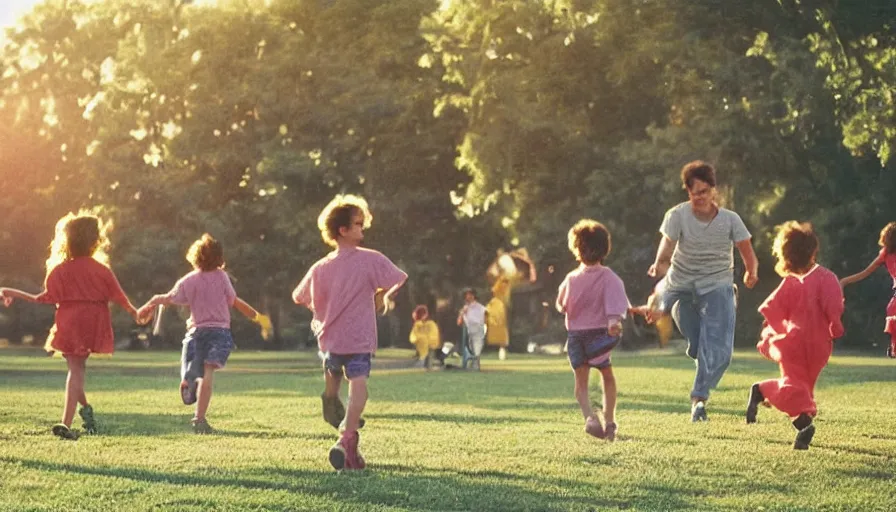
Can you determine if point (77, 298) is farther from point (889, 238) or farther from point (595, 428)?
point (889, 238)

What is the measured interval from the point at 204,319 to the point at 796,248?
5570 millimetres

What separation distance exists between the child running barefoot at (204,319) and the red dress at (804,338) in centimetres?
501

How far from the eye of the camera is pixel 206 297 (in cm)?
1516

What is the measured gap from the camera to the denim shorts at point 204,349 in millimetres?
15211

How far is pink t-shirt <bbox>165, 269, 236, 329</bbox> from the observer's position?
15156 mm

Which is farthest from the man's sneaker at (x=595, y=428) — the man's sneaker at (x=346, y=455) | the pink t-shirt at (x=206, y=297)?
the pink t-shirt at (x=206, y=297)

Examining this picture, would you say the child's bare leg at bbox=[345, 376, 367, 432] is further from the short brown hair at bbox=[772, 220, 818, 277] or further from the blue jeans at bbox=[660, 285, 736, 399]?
the blue jeans at bbox=[660, 285, 736, 399]

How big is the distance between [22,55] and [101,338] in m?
57.0

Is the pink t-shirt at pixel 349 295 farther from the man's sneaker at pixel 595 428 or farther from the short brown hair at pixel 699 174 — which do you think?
the short brown hair at pixel 699 174

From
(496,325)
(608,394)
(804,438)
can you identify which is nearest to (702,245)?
(608,394)

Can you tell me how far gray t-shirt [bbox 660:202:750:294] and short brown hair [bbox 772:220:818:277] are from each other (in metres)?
1.56

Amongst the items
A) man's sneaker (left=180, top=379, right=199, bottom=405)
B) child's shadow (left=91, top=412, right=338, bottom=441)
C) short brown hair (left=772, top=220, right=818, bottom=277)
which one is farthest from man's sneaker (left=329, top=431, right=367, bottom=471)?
man's sneaker (left=180, top=379, right=199, bottom=405)

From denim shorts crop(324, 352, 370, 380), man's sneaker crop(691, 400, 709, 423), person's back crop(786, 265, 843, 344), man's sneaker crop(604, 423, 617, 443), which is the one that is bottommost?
man's sneaker crop(604, 423, 617, 443)

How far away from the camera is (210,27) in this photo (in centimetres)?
5838
